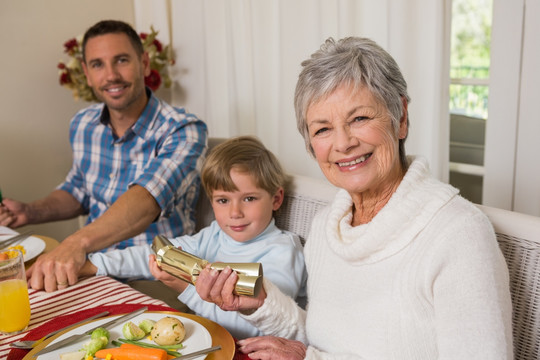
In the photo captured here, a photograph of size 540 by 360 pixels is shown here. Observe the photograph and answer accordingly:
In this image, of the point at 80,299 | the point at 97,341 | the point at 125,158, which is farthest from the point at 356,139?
the point at 125,158

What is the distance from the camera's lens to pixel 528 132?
1709 millimetres

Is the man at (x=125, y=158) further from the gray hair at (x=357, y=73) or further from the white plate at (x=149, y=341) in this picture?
the gray hair at (x=357, y=73)

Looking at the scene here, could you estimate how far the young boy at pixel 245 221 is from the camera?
1.39 meters

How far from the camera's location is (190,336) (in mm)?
988

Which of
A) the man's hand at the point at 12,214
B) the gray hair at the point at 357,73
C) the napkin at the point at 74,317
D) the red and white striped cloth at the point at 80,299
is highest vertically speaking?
the gray hair at the point at 357,73

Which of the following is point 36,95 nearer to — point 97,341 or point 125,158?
point 125,158

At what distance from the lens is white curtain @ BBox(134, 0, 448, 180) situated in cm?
186

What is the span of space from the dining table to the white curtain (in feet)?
3.78

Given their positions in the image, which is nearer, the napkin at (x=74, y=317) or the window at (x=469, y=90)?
the napkin at (x=74, y=317)

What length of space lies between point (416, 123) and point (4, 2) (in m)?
2.08

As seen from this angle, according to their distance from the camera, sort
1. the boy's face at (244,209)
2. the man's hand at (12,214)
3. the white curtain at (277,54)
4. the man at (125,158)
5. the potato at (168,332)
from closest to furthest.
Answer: the potato at (168,332) → the boy's face at (244,209) → the man at (125,158) → the white curtain at (277,54) → the man's hand at (12,214)

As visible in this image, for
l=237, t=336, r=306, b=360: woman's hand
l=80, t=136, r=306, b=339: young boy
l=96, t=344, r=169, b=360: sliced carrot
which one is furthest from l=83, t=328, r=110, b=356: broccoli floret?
l=80, t=136, r=306, b=339: young boy

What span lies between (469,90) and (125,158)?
1.35m

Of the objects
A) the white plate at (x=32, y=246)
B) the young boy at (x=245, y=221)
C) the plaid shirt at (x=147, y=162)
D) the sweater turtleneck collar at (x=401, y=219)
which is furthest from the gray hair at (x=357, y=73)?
the white plate at (x=32, y=246)
